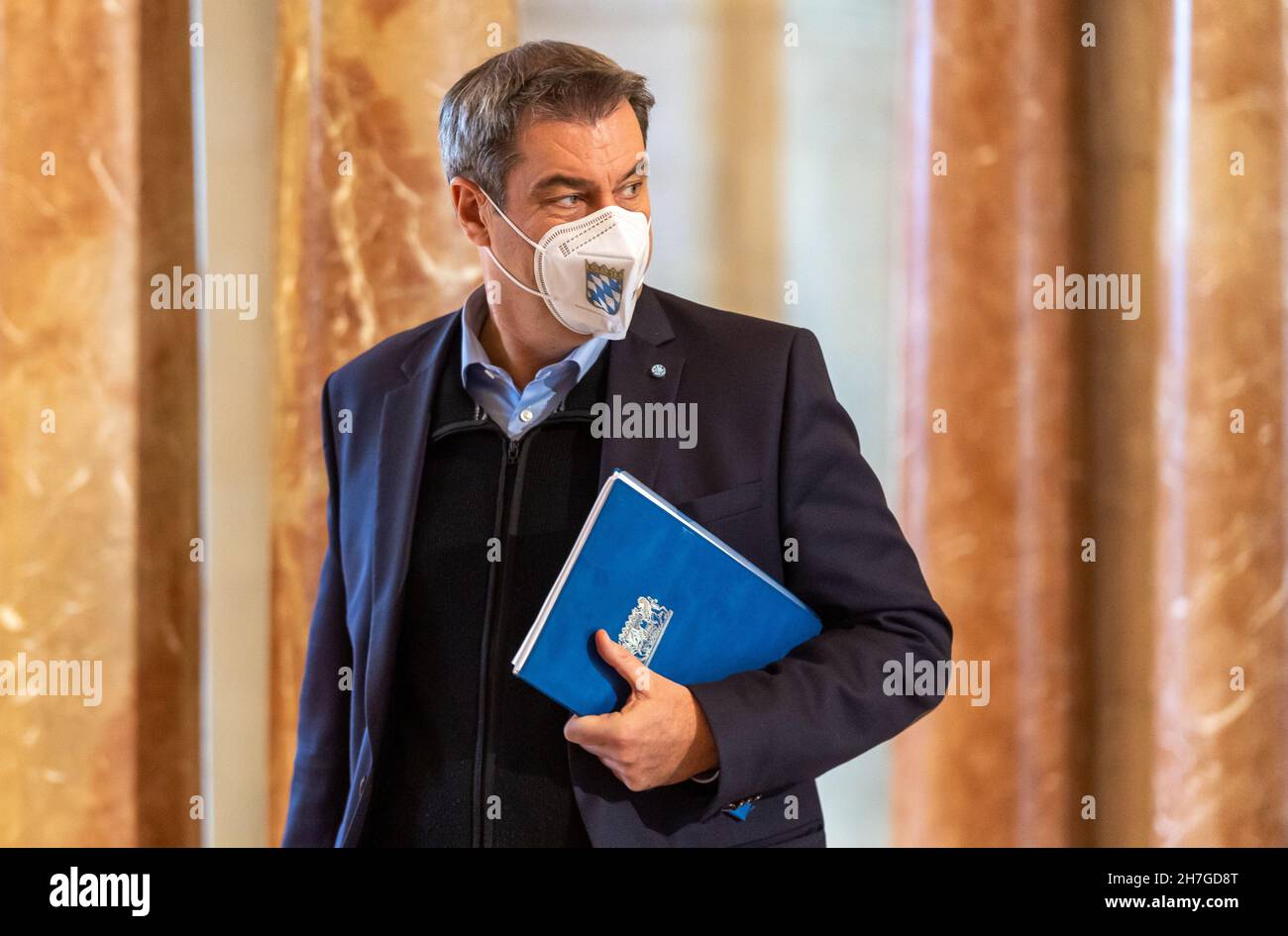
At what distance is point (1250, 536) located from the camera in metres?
1.99

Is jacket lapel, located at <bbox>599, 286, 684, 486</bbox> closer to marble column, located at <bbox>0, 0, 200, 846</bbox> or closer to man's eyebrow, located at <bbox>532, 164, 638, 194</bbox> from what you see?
man's eyebrow, located at <bbox>532, 164, 638, 194</bbox>

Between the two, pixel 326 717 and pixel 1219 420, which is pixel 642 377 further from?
pixel 1219 420

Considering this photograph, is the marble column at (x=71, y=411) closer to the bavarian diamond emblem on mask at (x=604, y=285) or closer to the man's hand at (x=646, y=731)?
the bavarian diamond emblem on mask at (x=604, y=285)

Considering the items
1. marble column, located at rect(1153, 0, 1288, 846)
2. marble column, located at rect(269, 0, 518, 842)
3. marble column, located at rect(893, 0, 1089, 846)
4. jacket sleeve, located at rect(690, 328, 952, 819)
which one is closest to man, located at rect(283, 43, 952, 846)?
jacket sleeve, located at rect(690, 328, 952, 819)

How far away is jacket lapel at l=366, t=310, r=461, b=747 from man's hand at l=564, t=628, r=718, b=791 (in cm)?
27

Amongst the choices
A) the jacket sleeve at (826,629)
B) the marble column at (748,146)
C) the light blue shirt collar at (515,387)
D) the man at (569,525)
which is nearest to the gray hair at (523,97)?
the man at (569,525)

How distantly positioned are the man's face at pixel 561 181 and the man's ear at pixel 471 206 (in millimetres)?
43

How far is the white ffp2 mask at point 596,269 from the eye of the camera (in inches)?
53.9

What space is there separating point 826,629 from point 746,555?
0.12 metres

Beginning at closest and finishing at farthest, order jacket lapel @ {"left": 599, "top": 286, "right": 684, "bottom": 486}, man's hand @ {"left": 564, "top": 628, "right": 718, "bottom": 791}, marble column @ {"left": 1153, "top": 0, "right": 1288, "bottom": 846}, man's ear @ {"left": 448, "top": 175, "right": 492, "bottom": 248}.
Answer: man's hand @ {"left": 564, "top": 628, "right": 718, "bottom": 791}
jacket lapel @ {"left": 599, "top": 286, "right": 684, "bottom": 486}
man's ear @ {"left": 448, "top": 175, "right": 492, "bottom": 248}
marble column @ {"left": 1153, "top": 0, "right": 1288, "bottom": 846}

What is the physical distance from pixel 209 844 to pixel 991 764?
1.42 metres

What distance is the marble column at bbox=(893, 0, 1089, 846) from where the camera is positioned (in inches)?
79.9

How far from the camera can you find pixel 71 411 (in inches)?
81.2

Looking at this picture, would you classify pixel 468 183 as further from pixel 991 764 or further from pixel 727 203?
pixel 991 764
